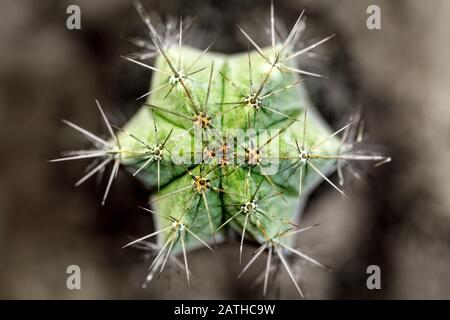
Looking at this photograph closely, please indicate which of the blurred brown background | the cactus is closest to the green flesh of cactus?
the cactus

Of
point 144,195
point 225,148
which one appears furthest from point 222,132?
point 144,195

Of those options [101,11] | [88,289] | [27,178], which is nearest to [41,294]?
[88,289]

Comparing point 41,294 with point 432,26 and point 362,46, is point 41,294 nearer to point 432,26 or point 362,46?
point 362,46

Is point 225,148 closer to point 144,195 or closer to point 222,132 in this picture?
point 222,132

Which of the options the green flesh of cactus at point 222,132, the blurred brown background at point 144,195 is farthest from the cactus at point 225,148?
the blurred brown background at point 144,195

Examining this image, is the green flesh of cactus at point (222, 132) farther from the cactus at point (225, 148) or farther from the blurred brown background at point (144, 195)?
the blurred brown background at point (144, 195)

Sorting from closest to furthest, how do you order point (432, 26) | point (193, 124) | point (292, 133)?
point (193, 124)
point (292, 133)
point (432, 26)
